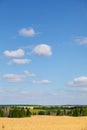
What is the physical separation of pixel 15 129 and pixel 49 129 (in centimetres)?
316

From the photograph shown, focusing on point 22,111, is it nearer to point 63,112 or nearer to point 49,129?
point 63,112

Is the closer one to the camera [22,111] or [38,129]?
[38,129]

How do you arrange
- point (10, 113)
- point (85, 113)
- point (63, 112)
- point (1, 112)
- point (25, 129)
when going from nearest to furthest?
point (25, 129) → point (10, 113) → point (1, 112) → point (85, 113) → point (63, 112)

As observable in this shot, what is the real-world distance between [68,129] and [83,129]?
55.9 inches

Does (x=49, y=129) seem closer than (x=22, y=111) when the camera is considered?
Yes

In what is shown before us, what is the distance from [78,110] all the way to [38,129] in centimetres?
5594

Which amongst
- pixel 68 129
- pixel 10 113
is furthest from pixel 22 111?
pixel 68 129

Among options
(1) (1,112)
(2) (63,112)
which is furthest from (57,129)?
(2) (63,112)

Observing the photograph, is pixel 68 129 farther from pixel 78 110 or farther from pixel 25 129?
pixel 78 110

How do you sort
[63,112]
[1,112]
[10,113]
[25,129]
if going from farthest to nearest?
[63,112] < [1,112] < [10,113] < [25,129]

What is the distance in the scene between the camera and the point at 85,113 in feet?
298

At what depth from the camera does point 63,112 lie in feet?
326

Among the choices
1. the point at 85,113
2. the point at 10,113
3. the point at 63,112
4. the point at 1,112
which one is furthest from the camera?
the point at 63,112

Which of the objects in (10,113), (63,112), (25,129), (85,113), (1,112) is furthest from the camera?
(63,112)
